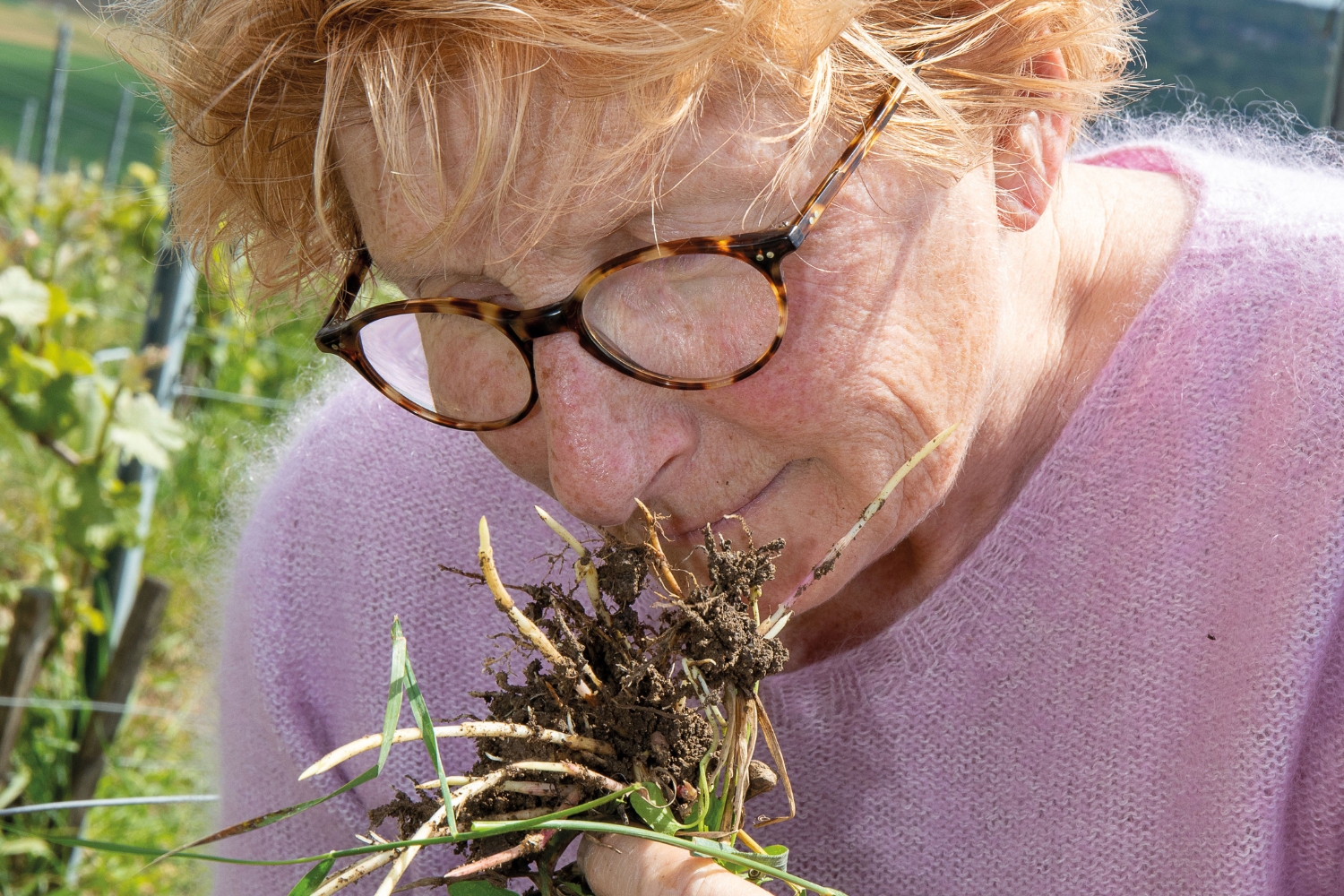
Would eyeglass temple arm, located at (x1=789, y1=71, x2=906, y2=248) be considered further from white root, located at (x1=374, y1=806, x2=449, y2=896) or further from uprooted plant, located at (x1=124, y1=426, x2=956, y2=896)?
white root, located at (x1=374, y1=806, x2=449, y2=896)

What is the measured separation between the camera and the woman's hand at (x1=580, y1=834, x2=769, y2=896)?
893 mm

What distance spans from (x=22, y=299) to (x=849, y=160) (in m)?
1.86

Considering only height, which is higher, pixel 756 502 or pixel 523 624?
pixel 756 502

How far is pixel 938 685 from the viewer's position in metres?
1.34

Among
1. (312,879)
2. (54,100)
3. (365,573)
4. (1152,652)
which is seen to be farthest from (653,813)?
(54,100)

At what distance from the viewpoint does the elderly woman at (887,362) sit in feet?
3.22

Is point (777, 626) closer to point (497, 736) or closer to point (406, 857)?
point (497, 736)

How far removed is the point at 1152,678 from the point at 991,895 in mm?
304

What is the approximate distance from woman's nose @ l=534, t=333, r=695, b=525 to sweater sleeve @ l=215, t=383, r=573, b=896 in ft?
1.83

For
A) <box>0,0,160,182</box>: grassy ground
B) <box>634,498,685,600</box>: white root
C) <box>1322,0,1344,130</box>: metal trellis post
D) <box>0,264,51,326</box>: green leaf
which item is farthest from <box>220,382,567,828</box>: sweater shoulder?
<box>0,0,160,182</box>: grassy ground

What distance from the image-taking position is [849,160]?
3.27 feet

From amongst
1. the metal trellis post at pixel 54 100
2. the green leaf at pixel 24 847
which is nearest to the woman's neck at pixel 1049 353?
the green leaf at pixel 24 847

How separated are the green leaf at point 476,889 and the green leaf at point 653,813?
12cm

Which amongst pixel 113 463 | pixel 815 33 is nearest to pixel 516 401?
pixel 815 33
